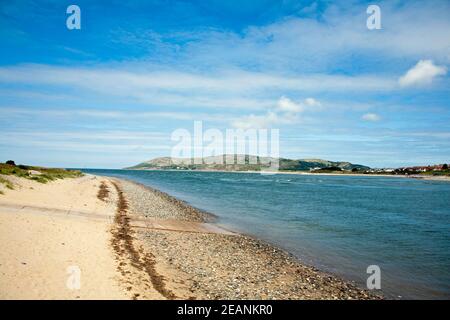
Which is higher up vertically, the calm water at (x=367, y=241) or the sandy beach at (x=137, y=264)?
the sandy beach at (x=137, y=264)

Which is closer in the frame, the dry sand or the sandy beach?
the dry sand

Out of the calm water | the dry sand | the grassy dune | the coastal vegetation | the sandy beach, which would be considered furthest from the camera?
the grassy dune

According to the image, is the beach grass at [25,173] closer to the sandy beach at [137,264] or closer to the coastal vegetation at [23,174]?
the coastal vegetation at [23,174]

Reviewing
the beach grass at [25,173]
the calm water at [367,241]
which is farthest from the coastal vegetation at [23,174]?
the calm water at [367,241]

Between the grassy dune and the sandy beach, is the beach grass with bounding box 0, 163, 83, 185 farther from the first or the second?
the sandy beach

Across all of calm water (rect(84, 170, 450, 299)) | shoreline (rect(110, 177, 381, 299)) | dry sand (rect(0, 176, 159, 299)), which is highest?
dry sand (rect(0, 176, 159, 299))

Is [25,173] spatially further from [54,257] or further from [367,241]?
[367,241]

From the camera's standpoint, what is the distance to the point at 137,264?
1450 centimetres

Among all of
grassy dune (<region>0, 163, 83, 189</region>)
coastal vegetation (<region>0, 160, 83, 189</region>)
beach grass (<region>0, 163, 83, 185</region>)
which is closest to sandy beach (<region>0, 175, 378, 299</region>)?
coastal vegetation (<region>0, 160, 83, 189</region>)

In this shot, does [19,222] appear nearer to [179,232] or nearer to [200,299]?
[179,232]

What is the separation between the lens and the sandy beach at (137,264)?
36.7ft

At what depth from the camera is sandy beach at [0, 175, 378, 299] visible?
36.7 ft
